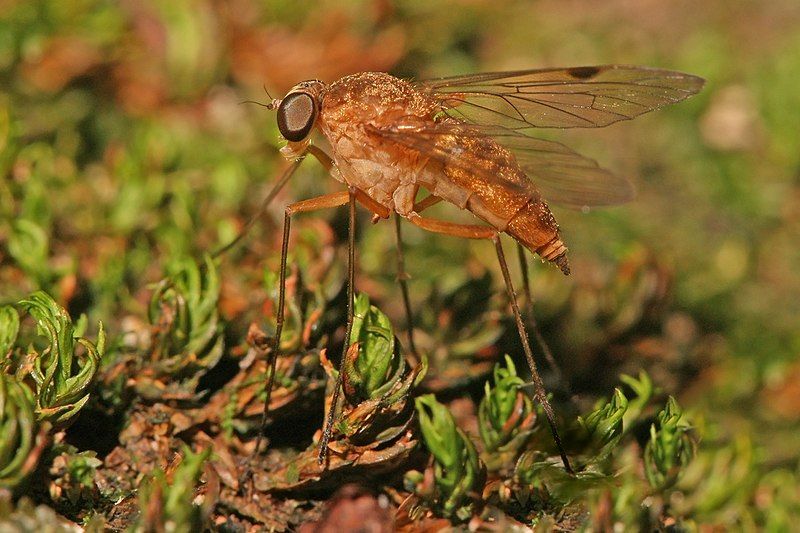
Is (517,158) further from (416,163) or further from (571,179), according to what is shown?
(416,163)

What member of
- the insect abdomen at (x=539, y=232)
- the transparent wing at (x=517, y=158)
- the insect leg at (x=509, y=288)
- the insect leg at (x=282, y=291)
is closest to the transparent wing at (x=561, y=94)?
the transparent wing at (x=517, y=158)

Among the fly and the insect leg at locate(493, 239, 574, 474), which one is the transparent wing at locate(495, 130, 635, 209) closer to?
the fly

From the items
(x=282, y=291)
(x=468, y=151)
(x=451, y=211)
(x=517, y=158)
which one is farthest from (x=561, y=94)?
(x=282, y=291)

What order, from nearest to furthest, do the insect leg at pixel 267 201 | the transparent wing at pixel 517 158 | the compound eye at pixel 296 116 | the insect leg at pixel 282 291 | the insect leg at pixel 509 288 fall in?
the insect leg at pixel 282 291 → the insect leg at pixel 509 288 → the transparent wing at pixel 517 158 → the compound eye at pixel 296 116 → the insect leg at pixel 267 201

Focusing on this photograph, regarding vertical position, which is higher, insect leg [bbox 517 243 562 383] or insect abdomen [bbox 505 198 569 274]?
insect abdomen [bbox 505 198 569 274]

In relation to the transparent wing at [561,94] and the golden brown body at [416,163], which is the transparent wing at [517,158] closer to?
the golden brown body at [416,163]

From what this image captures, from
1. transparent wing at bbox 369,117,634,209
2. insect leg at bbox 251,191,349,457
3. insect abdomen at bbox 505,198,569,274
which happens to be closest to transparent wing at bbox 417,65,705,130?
transparent wing at bbox 369,117,634,209
